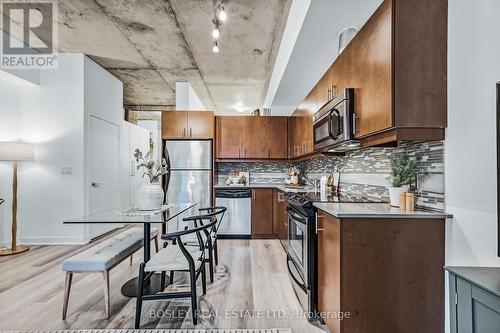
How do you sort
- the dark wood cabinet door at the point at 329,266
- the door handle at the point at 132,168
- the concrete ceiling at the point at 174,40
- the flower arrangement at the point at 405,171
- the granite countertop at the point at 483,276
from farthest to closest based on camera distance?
the door handle at the point at 132,168, the concrete ceiling at the point at 174,40, the flower arrangement at the point at 405,171, the dark wood cabinet door at the point at 329,266, the granite countertop at the point at 483,276

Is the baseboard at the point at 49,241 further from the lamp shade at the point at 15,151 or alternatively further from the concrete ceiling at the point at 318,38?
the concrete ceiling at the point at 318,38

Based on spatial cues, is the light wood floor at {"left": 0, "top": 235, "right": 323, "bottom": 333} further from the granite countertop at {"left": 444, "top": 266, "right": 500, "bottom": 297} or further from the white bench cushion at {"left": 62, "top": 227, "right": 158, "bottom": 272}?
the granite countertop at {"left": 444, "top": 266, "right": 500, "bottom": 297}

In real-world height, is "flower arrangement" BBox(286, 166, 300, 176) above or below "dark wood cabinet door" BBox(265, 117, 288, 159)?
below

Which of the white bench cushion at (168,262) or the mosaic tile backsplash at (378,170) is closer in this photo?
the mosaic tile backsplash at (378,170)

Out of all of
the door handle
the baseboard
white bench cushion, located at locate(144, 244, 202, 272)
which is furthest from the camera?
the door handle

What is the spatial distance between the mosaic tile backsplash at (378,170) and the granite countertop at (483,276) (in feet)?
1.82

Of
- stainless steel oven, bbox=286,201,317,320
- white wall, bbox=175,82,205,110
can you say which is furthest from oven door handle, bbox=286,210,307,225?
white wall, bbox=175,82,205,110

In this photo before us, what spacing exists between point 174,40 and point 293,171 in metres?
2.96

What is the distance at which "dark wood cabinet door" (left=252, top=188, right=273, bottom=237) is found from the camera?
15.8 ft

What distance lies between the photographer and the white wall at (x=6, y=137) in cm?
398

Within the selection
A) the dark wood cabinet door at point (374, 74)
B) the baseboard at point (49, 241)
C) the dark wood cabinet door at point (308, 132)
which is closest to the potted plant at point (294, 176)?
the dark wood cabinet door at point (308, 132)

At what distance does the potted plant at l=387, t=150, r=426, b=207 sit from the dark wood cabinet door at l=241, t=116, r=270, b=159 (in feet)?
10.5

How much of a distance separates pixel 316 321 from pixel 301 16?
2.60 metres

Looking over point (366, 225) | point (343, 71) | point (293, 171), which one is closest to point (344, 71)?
point (343, 71)
